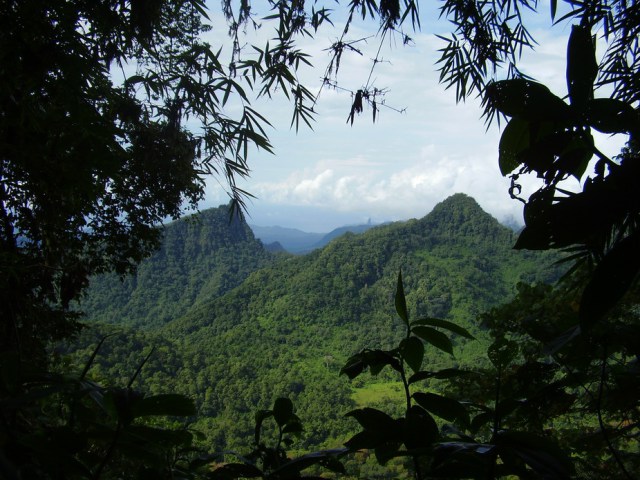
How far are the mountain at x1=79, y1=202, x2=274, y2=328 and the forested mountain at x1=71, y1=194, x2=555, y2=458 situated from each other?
0.09m

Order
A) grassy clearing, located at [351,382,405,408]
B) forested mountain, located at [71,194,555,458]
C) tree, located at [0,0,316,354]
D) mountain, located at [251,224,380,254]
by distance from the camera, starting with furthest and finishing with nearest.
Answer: mountain, located at [251,224,380,254]
forested mountain, located at [71,194,555,458]
grassy clearing, located at [351,382,405,408]
tree, located at [0,0,316,354]

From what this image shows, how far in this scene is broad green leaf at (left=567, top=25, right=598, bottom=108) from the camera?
36 centimetres

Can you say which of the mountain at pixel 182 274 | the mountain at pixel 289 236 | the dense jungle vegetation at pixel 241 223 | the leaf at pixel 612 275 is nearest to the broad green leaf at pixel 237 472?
the dense jungle vegetation at pixel 241 223

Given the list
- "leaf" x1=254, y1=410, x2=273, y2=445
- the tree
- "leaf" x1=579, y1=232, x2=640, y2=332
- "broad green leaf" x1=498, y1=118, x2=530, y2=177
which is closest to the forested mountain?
the tree

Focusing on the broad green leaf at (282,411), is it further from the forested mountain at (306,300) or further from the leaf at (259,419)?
the forested mountain at (306,300)

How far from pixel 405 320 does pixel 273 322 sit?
28014 millimetres

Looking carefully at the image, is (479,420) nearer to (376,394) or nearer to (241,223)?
(241,223)

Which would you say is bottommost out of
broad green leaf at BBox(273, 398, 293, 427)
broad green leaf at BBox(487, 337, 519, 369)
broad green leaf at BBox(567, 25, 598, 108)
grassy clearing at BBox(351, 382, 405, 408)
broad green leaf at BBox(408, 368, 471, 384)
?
grassy clearing at BBox(351, 382, 405, 408)

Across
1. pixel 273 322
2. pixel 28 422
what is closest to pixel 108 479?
pixel 28 422

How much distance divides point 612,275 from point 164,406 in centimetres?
34

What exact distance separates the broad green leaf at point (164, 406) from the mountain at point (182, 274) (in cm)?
2817

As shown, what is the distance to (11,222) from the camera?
1712 millimetres

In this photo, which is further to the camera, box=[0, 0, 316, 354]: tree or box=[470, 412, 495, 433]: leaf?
box=[0, 0, 316, 354]: tree

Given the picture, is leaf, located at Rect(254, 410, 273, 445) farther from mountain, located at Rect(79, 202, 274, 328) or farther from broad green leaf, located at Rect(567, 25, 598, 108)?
mountain, located at Rect(79, 202, 274, 328)
